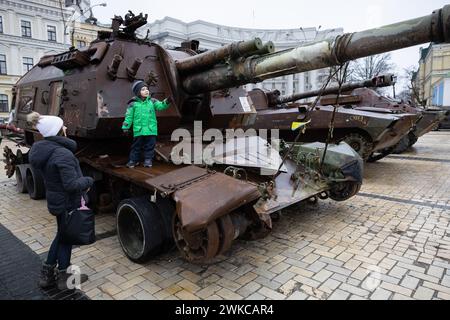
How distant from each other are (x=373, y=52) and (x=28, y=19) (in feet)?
132

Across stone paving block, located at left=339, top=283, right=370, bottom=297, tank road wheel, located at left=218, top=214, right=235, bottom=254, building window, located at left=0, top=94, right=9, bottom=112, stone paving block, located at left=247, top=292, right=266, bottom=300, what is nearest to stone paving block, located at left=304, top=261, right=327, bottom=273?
stone paving block, located at left=339, top=283, right=370, bottom=297

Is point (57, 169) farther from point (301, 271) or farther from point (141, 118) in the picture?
point (301, 271)

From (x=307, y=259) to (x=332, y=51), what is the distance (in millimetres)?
2329

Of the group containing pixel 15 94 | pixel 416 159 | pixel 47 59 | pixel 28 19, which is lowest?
pixel 416 159

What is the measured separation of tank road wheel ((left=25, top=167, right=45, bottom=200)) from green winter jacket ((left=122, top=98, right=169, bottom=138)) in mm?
3331

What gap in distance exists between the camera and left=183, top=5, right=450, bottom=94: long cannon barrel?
290 cm

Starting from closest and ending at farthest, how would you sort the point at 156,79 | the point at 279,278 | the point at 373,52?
the point at 373,52 < the point at 279,278 < the point at 156,79

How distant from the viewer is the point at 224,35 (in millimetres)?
51656

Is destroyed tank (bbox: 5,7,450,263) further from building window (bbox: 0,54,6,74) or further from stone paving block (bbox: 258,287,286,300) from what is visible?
building window (bbox: 0,54,6,74)

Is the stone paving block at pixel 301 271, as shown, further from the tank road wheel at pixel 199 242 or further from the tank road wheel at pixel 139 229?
the tank road wheel at pixel 139 229

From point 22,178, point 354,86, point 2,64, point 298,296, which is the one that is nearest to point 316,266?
point 298,296

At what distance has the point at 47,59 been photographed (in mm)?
7117

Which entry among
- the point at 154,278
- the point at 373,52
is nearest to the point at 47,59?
the point at 154,278
